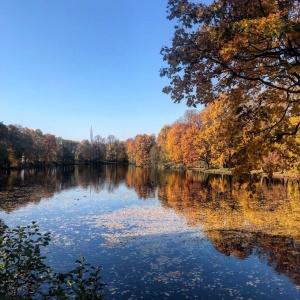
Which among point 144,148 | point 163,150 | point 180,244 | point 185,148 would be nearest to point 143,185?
point 180,244

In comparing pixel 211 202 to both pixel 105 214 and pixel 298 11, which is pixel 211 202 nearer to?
pixel 105 214

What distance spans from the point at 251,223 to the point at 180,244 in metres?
5.67

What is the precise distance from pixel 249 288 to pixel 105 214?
39.7 ft

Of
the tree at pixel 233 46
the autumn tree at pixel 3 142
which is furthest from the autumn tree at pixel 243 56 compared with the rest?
the autumn tree at pixel 3 142

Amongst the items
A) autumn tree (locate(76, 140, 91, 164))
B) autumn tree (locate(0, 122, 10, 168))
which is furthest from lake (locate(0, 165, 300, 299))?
autumn tree (locate(76, 140, 91, 164))

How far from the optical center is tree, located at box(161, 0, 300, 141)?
5.95 metres

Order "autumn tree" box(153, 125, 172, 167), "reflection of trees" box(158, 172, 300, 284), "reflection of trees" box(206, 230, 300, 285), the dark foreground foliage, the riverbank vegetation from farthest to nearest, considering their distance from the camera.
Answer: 1. "autumn tree" box(153, 125, 172, 167)
2. "reflection of trees" box(158, 172, 300, 284)
3. "reflection of trees" box(206, 230, 300, 285)
4. the riverbank vegetation
5. the dark foreground foliage

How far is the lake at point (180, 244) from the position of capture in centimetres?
880

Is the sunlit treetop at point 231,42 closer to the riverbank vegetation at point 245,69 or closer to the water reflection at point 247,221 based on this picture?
the riverbank vegetation at point 245,69

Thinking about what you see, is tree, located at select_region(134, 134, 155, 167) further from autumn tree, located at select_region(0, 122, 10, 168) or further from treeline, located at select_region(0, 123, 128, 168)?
autumn tree, located at select_region(0, 122, 10, 168)

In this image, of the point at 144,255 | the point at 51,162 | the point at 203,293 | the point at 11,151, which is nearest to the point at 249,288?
the point at 203,293

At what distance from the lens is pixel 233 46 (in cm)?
633

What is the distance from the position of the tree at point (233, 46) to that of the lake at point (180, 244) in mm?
3036

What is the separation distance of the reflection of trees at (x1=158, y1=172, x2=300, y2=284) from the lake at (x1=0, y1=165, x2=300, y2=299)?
4 centimetres
